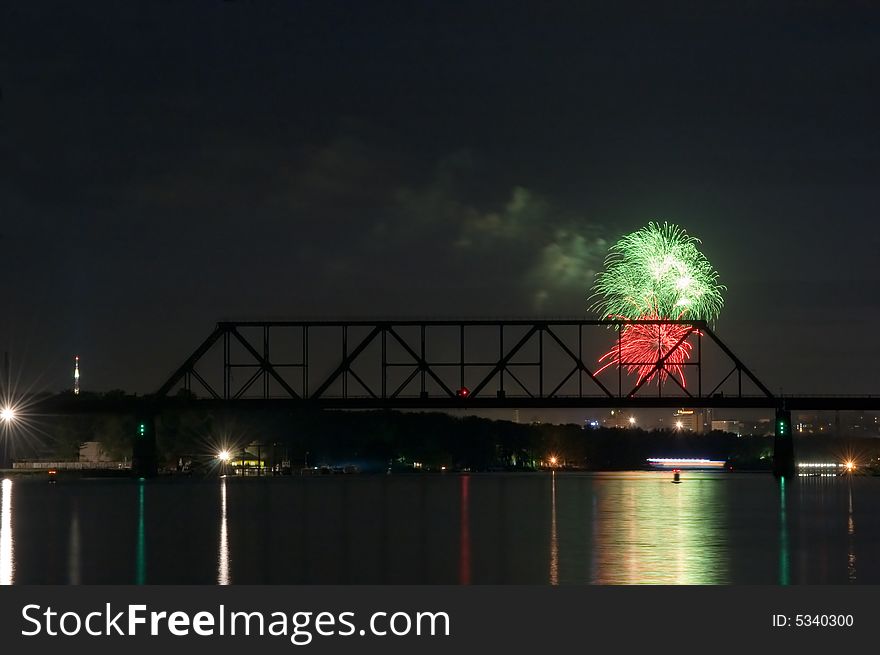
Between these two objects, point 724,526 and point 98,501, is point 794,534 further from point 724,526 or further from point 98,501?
point 98,501

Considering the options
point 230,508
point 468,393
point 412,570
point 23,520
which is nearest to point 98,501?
point 230,508

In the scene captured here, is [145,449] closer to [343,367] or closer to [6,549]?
[343,367]

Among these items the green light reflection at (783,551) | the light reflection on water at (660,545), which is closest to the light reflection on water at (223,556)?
the light reflection on water at (660,545)

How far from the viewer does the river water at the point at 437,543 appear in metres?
51.0

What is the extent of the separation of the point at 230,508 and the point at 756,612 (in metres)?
68.7

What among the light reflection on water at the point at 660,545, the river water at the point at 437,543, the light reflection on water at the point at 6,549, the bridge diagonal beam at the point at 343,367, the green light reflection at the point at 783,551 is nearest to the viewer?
the light reflection on water at the point at 660,545

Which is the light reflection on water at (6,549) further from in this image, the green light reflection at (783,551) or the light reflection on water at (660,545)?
the green light reflection at (783,551)

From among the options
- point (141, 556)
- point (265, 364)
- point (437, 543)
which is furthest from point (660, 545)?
point (265, 364)

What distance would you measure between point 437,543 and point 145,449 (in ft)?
410

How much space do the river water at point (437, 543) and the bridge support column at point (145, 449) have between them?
220ft

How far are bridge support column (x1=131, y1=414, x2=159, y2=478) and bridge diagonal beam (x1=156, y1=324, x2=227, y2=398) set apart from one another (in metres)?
3.84

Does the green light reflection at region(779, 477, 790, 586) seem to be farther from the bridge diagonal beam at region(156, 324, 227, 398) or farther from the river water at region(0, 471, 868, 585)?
the bridge diagonal beam at region(156, 324, 227, 398)

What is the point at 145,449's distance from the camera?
18412cm

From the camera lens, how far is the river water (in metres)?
51.0
